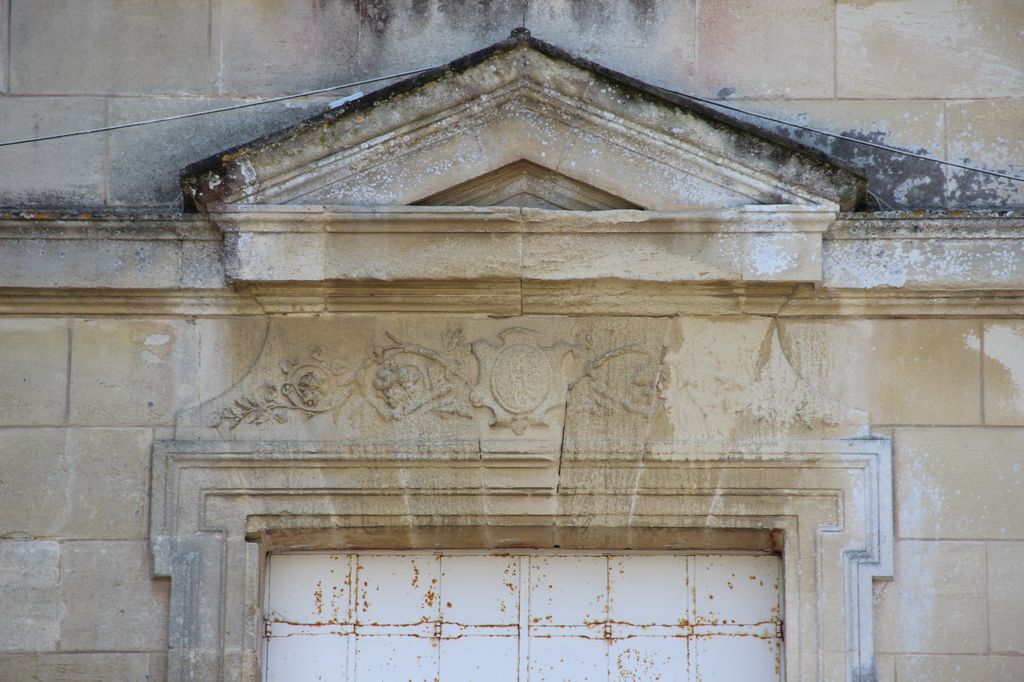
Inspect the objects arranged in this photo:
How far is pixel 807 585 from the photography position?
4.60m

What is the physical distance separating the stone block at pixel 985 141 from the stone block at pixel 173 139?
2.09 metres

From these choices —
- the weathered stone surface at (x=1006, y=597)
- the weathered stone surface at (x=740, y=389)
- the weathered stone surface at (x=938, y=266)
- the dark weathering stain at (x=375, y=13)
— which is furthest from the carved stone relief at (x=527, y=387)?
the dark weathering stain at (x=375, y=13)

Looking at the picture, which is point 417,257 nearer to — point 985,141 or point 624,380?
point 624,380

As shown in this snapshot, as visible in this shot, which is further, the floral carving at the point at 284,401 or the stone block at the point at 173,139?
the stone block at the point at 173,139

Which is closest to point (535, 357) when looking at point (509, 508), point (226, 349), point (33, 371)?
point (509, 508)

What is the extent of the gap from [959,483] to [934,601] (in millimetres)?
382

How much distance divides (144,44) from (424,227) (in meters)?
1.20

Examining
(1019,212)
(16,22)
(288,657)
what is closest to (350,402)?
(288,657)

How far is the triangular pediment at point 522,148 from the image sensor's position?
4559mm

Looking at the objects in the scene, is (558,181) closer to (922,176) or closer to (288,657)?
(922,176)

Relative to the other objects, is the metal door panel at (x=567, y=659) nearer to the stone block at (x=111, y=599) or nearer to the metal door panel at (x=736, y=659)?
the metal door panel at (x=736, y=659)

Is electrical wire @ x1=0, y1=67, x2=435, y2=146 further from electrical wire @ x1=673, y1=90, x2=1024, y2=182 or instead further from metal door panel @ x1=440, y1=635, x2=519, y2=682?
metal door panel @ x1=440, y1=635, x2=519, y2=682

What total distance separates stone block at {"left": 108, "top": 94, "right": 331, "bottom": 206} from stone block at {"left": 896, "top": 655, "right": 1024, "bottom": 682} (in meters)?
2.62

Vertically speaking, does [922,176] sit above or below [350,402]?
above
